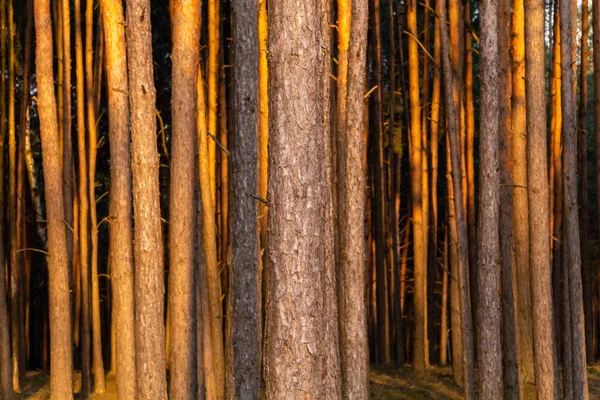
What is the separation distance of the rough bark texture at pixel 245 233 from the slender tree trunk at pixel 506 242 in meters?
2.88

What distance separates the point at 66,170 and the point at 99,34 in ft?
10.3

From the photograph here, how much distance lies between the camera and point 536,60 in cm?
1052

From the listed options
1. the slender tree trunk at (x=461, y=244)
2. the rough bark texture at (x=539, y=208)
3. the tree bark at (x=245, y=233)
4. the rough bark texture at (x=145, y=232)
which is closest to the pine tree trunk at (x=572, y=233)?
the rough bark texture at (x=539, y=208)

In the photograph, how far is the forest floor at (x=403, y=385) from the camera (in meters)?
13.0

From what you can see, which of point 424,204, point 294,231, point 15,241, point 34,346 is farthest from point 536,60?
point 34,346

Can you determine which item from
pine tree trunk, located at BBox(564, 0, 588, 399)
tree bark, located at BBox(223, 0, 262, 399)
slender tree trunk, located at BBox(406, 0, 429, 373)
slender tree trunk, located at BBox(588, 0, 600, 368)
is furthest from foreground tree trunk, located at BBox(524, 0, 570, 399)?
slender tree trunk, located at BBox(406, 0, 429, 373)

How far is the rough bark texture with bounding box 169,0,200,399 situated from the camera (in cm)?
957

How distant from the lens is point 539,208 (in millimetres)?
10297

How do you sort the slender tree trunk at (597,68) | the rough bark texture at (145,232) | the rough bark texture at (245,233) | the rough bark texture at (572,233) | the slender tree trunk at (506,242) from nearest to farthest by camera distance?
the rough bark texture at (145,232), the rough bark texture at (245,233), the slender tree trunk at (506,242), the rough bark texture at (572,233), the slender tree trunk at (597,68)

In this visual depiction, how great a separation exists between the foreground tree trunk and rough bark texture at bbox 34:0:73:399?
5.53m

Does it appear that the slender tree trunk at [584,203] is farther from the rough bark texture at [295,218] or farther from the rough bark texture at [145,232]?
the rough bark texture at [295,218]

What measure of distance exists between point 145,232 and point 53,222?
275 centimetres

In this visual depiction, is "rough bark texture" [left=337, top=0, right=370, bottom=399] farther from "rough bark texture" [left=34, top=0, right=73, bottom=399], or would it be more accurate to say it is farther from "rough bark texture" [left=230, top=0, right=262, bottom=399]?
"rough bark texture" [left=34, top=0, right=73, bottom=399]

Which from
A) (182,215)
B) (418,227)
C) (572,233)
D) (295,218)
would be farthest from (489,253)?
(418,227)
